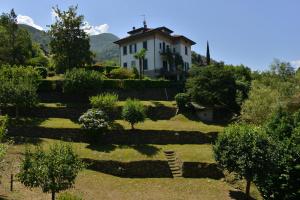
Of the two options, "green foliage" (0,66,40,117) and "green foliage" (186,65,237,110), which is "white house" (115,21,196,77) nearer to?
"green foliage" (186,65,237,110)

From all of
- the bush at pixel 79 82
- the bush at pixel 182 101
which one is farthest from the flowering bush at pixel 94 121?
the bush at pixel 182 101

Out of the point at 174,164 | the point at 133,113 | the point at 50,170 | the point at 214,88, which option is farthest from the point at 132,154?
the point at 214,88

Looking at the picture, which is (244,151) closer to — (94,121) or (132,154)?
(132,154)

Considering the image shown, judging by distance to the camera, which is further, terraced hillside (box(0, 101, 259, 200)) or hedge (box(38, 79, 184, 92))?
hedge (box(38, 79, 184, 92))

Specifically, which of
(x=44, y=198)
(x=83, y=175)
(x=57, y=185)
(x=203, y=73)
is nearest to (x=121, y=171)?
(x=83, y=175)

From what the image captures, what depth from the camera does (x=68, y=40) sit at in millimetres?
60812

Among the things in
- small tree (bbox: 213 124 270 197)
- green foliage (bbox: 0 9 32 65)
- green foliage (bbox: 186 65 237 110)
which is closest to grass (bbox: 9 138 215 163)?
small tree (bbox: 213 124 270 197)

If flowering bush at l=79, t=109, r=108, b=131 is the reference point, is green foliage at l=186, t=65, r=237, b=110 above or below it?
above

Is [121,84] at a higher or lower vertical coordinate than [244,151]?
higher

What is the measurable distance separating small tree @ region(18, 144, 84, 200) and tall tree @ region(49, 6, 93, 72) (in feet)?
125

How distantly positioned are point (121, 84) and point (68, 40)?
33.2 feet

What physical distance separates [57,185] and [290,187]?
55.1 feet

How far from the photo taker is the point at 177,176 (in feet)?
123

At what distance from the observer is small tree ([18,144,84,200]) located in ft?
76.6
